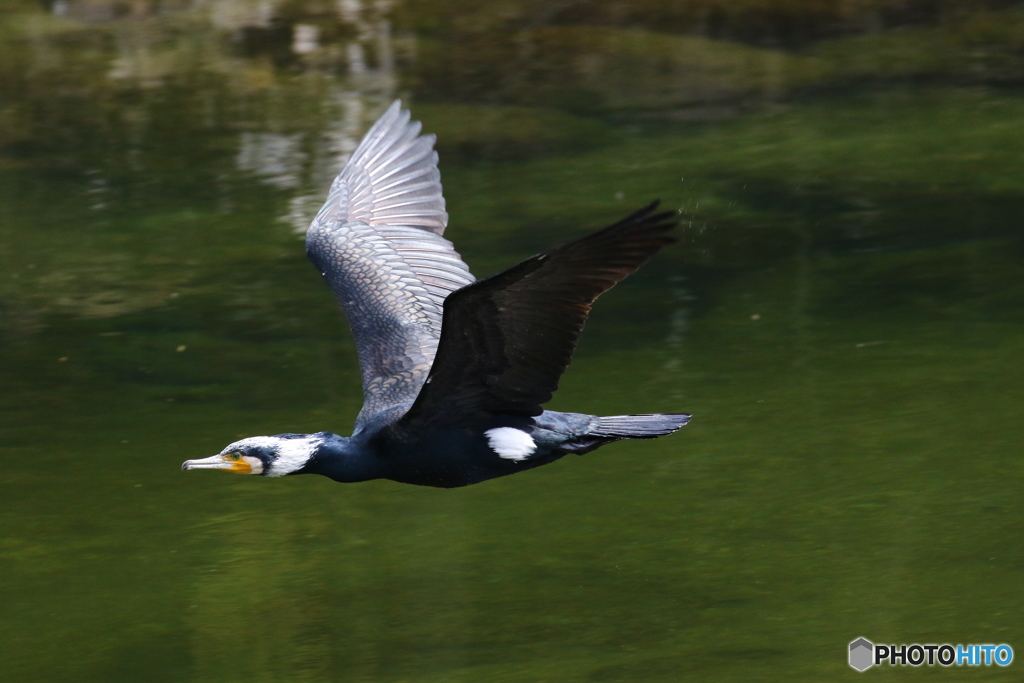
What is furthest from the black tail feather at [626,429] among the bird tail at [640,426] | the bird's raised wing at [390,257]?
the bird's raised wing at [390,257]

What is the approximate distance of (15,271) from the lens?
9133 millimetres

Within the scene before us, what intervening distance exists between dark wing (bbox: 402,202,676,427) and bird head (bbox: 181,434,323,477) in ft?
1.21

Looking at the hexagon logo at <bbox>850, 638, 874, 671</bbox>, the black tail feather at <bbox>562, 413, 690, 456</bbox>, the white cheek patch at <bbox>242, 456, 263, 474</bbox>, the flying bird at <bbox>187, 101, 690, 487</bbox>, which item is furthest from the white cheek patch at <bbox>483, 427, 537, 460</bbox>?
the hexagon logo at <bbox>850, 638, 874, 671</bbox>

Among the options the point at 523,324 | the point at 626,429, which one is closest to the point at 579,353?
the point at 626,429

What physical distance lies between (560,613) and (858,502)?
4.29 feet

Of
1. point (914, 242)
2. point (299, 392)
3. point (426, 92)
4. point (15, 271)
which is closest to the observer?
point (299, 392)

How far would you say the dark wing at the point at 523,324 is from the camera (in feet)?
11.8

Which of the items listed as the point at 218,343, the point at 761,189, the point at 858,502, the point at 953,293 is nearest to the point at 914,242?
the point at 953,293

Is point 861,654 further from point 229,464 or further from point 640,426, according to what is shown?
point 229,464

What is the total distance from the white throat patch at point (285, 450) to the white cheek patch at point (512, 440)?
530 mm

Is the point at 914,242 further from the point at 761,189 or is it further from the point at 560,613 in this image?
the point at 560,613

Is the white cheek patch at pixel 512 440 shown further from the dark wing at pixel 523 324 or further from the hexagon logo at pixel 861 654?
the hexagon logo at pixel 861 654

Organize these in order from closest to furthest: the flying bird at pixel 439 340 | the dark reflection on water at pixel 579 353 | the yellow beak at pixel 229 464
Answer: the flying bird at pixel 439 340
the yellow beak at pixel 229 464
the dark reflection on water at pixel 579 353

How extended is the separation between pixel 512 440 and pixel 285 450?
2.21 ft
